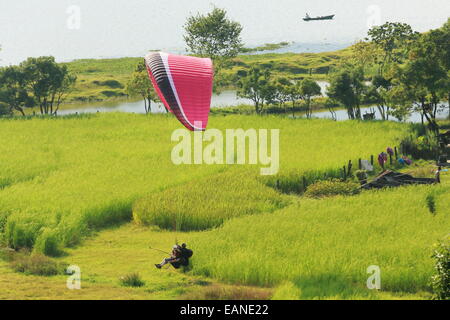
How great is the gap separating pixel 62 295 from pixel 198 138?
2021cm

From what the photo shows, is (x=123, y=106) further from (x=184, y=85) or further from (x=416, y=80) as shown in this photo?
(x=184, y=85)

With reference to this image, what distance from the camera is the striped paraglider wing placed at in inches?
607

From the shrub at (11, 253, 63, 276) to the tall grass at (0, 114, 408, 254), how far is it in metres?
0.94

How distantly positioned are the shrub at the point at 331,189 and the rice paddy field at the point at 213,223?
766 millimetres

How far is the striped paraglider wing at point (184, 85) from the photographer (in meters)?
15.4

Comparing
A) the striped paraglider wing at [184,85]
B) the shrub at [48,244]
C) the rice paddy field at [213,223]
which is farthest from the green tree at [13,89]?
the striped paraglider wing at [184,85]

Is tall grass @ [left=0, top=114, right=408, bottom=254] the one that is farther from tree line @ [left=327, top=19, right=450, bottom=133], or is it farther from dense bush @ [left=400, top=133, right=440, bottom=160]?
tree line @ [left=327, top=19, right=450, bottom=133]

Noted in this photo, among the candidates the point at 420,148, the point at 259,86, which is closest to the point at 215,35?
the point at 259,86

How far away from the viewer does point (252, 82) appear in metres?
53.5

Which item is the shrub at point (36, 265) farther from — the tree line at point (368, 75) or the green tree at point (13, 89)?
the green tree at point (13, 89)

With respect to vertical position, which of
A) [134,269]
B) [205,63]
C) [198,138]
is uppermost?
[205,63]

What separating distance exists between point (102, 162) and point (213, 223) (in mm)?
10527

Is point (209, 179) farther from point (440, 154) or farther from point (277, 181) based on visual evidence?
point (440, 154)

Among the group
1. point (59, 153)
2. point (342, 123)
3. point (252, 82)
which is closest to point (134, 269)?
point (59, 153)
